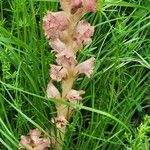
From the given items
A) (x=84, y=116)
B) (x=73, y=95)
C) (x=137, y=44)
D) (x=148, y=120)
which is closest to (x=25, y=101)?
(x=84, y=116)

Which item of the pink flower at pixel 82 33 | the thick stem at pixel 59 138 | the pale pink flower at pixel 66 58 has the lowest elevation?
the thick stem at pixel 59 138

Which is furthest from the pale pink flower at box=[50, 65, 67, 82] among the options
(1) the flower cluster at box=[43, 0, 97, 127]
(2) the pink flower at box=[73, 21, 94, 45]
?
(2) the pink flower at box=[73, 21, 94, 45]

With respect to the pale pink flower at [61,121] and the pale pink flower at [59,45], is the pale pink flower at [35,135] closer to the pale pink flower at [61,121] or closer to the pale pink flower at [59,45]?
the pale pink flower at [61,121]

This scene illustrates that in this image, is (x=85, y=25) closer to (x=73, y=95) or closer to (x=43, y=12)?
(x=73, y=95)

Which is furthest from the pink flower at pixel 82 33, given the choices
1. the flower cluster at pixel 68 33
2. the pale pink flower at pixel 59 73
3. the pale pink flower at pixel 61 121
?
the pale pink flower at pixel 61 121

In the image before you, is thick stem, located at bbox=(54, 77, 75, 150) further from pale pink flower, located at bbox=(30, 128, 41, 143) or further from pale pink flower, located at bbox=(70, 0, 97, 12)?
pale pink flower, located at bbox=(70, 0, 97, 12)

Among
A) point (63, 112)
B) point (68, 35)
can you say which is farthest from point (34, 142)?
point (68, 35)
